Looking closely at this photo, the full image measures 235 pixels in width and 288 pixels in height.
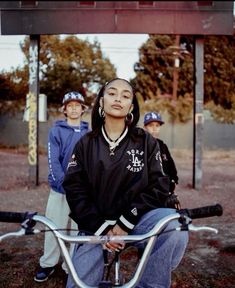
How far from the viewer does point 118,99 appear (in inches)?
96.1

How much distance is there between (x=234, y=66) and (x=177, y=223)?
77.7 ft

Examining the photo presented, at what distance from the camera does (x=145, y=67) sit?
25.4 metres

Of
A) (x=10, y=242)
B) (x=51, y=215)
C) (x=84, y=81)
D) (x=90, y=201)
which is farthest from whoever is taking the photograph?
(x=84, y=81)

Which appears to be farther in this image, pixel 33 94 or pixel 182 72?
pixel 182 72

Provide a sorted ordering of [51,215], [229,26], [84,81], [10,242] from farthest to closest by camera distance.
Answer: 1. [84,81]
2. [229,26]
3. [10,242]
4. [51,215]

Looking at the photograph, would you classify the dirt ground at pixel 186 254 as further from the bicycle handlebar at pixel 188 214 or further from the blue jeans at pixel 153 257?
the bicycle handlebar at pixel 188 214

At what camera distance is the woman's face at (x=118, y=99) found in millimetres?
2441

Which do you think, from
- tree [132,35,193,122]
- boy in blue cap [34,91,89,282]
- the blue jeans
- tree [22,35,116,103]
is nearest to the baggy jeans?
boy in blue cap [34,91,89,282]

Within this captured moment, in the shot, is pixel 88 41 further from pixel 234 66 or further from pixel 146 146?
pixel 146 146

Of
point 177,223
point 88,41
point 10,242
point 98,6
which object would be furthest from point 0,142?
point 177,223

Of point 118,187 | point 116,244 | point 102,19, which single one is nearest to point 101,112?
point 118,187

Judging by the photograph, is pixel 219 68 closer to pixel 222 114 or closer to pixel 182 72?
pixel 182 72

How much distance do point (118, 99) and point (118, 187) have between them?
0.48m

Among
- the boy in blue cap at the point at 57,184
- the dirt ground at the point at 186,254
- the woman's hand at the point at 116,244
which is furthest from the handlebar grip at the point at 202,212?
the dirt ground at the point at 186,254
